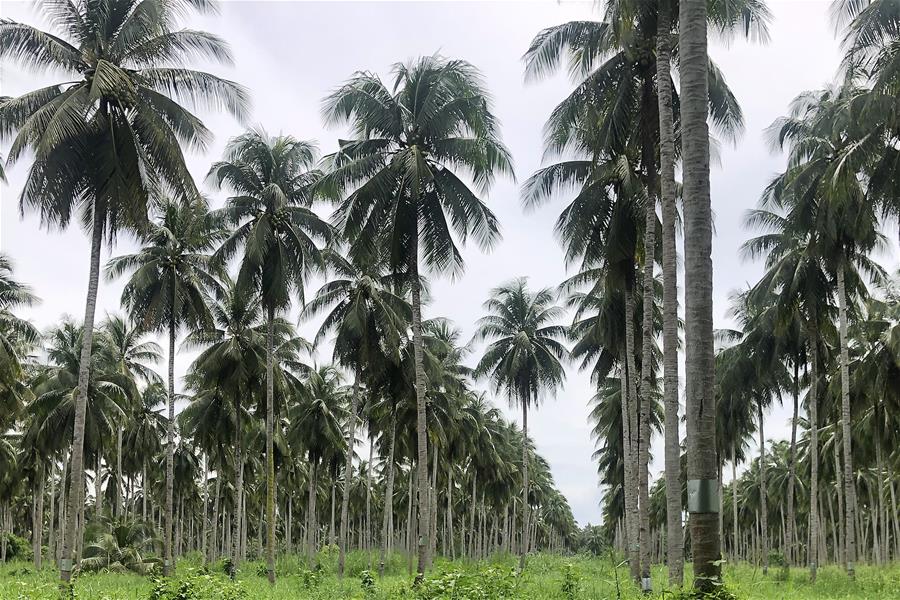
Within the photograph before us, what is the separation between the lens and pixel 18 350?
37.1 metres

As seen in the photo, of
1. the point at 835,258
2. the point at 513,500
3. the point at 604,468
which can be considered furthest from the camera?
the point at 513,500

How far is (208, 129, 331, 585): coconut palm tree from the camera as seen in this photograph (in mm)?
28094

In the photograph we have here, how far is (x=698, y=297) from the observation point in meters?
8.45

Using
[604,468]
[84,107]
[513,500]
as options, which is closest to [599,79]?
[84,107]

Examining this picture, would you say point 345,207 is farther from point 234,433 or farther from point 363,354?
point 234,433

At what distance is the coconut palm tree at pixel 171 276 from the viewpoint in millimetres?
29312

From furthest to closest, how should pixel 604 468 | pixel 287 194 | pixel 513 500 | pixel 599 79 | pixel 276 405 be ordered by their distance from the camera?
pixel 513 500
pixel 604 468
pixel 276 405
pixel 287 194
pixel 599 79

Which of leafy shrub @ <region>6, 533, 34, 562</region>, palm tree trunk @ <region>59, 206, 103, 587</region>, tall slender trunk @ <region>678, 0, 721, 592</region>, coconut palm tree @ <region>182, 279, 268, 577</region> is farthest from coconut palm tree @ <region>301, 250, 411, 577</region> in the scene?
leafy shrub @ <region>6, 533, 34, 562</region>

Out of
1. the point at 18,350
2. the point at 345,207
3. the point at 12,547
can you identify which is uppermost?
the point at 345,207

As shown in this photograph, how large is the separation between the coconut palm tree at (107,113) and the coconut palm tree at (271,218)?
796cm

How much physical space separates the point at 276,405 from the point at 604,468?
32931 mm

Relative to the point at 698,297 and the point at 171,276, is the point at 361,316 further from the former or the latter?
the point at 698,297

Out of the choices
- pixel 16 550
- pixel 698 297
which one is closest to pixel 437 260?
pixel 698 297

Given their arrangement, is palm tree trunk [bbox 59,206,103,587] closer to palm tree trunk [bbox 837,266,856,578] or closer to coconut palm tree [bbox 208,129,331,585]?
coconut palm tree [bbox 208,129,331,585]
